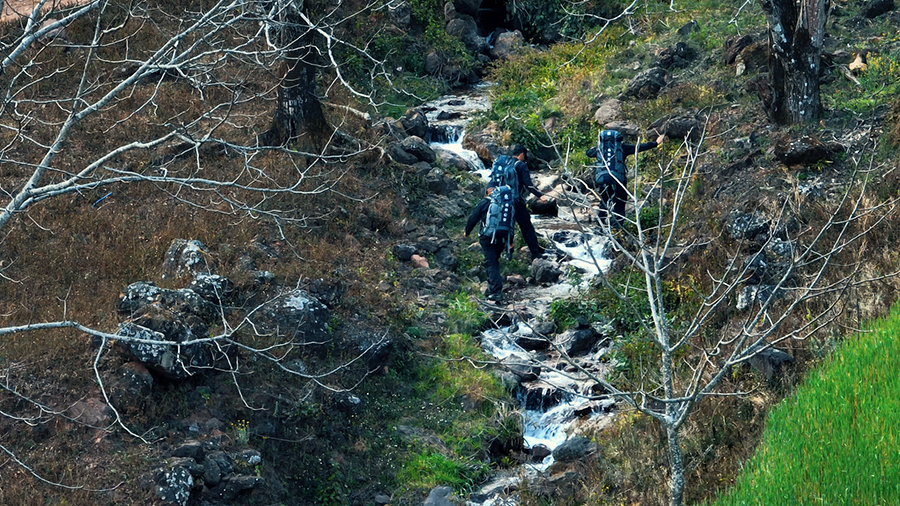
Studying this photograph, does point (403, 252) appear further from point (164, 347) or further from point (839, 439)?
point (839, 439)

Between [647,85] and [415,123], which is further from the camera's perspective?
[415,123]

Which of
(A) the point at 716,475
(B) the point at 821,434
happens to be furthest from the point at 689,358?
(B) the point at 821,434

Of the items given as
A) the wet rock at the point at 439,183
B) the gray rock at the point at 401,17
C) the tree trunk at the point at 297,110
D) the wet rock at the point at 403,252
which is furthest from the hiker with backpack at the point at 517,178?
the gray rock at the point at 401,17

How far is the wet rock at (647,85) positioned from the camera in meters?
17.3

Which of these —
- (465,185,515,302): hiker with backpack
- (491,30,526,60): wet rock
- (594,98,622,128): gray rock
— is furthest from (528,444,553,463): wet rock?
(491,30,526,60): wet rock

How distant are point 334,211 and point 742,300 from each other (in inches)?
230

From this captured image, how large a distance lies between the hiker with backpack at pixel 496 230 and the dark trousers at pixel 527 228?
2.11 ft

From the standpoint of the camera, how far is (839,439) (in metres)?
6.16

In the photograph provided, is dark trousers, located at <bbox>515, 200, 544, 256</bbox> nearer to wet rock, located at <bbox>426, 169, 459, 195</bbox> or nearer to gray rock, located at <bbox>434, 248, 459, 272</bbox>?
gray rock, located at <bbox>434, 248, 459, 272</bbox>

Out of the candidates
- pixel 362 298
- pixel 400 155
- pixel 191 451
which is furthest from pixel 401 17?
pixel 191 451

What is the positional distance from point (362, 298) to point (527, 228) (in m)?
3.01

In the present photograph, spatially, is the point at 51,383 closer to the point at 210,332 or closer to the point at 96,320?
the point at 96,320

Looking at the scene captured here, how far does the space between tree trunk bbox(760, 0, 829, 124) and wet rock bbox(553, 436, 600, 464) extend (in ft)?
22.8

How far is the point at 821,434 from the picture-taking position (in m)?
6.31
